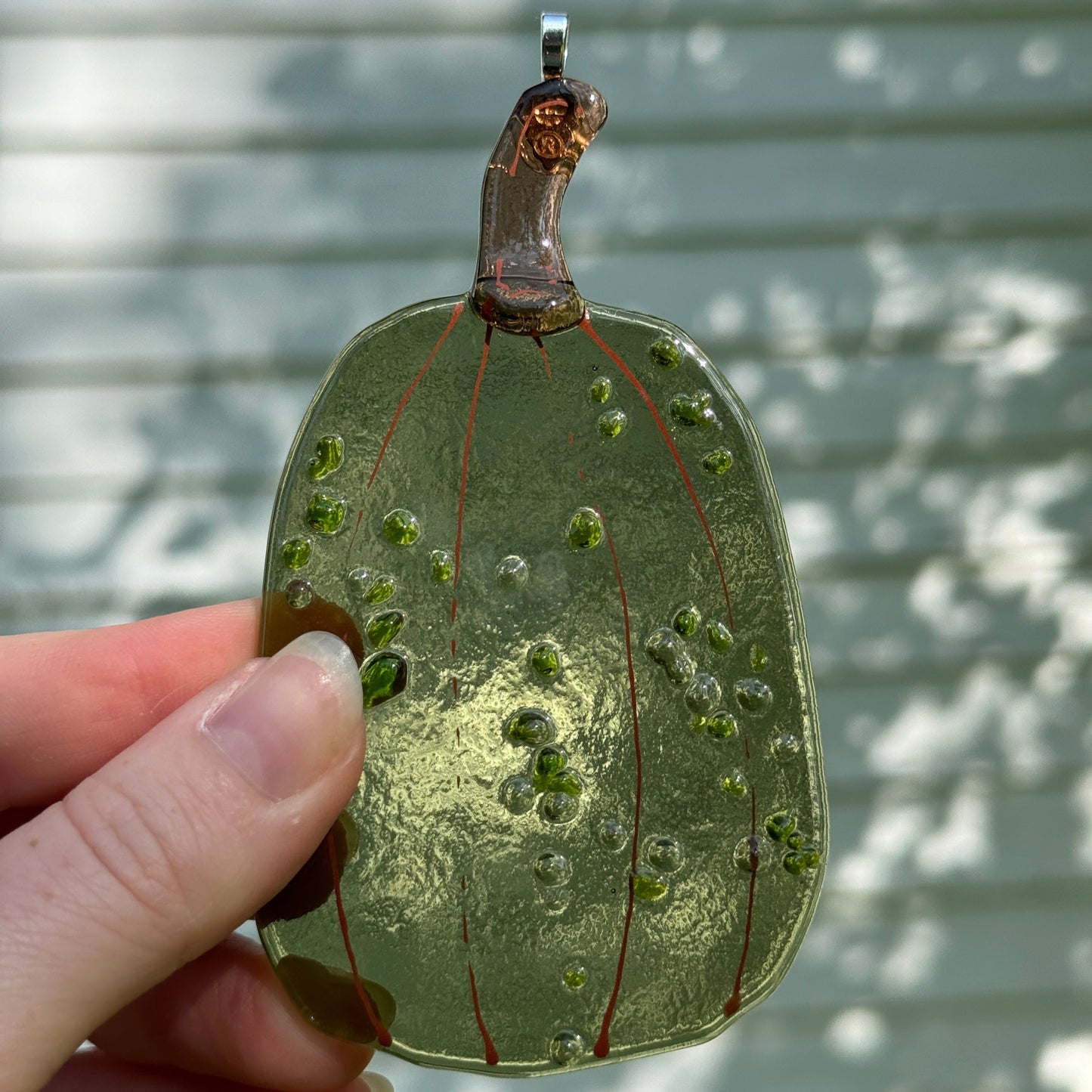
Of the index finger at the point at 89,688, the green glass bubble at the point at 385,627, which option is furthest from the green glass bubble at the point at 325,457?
the index finger at the point at 89,688

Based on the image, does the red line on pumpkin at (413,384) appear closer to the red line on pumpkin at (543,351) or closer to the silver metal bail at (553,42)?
the red line on pumpkin at (543,351)

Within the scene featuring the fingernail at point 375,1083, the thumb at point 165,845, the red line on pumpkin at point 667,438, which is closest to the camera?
the thumb at point 165,845

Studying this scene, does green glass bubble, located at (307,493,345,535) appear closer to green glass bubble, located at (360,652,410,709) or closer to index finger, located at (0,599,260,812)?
green glass bubble, located at (360,652,410,709)

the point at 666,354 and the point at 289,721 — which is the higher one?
the point at 666,354

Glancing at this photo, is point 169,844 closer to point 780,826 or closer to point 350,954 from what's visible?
point 350,954

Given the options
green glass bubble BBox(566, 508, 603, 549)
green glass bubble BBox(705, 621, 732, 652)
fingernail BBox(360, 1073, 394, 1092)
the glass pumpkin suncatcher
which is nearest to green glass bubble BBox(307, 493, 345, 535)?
the glass pumpkin suncatcher

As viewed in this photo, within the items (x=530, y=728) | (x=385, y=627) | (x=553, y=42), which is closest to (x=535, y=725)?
(x=530, y=728)
